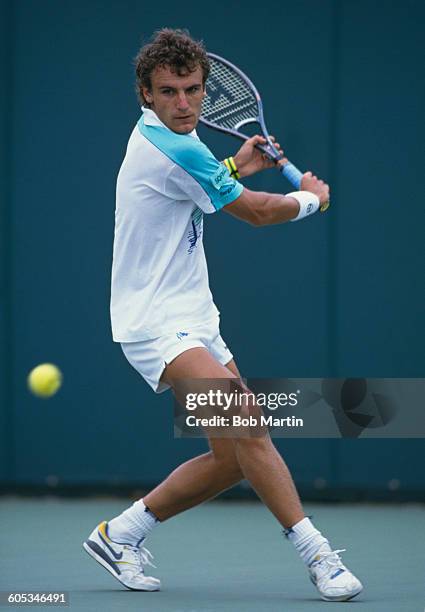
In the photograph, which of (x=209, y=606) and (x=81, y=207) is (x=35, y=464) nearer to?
(x=81, y=207)

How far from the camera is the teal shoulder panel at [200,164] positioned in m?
4.36

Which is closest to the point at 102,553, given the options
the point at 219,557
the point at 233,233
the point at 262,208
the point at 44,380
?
the point at 219,557

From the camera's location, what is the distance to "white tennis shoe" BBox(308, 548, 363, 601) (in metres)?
4.19

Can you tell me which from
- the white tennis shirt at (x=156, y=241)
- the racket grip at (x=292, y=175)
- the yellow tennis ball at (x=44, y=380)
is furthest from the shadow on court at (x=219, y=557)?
the racket grip at (x=292, y=175)

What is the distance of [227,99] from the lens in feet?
17.6

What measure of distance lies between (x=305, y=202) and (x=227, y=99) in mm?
919

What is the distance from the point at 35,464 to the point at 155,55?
3134 millimetres

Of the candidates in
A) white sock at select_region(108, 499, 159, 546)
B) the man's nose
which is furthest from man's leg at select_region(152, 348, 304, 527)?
the man's nose

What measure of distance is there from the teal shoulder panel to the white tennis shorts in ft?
1.35

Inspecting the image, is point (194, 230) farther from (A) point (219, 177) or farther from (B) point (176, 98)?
(B) point (176, 98)

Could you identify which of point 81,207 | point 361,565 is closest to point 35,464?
point 81,207

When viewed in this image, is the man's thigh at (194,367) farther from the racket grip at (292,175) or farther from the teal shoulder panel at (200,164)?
the racket grip at (292,175)

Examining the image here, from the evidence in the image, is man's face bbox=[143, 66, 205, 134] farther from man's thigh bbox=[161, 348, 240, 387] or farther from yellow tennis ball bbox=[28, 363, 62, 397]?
yellow tennis ball bbox=[28, 363, 62, 397]

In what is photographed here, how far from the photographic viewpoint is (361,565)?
16.8 feet
